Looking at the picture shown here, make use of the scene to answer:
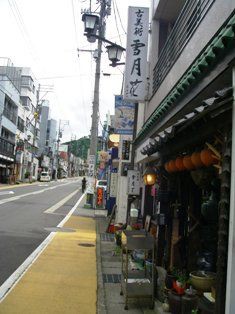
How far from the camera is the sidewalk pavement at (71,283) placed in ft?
23.6

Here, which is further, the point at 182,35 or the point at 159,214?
the point at 182,35

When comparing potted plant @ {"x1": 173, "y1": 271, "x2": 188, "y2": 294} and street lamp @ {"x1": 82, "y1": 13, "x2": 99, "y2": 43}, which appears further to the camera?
street lamp @ {"x1": 82, "y1": 13, "x2": 99, "y2": 43}

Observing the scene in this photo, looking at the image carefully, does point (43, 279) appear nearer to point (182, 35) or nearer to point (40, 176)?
point (182, 35)

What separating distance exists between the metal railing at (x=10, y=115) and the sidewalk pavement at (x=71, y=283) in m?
48.6

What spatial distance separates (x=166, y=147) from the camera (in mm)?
8148

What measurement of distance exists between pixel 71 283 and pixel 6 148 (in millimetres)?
55790

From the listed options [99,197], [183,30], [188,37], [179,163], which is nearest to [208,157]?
[179,163]

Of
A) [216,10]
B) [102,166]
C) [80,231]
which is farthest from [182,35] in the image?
[102,166]

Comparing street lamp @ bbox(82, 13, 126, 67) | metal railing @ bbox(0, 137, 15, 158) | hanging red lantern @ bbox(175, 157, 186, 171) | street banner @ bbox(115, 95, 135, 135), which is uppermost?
street lamp @ bbox(82, 13, 126, 67)

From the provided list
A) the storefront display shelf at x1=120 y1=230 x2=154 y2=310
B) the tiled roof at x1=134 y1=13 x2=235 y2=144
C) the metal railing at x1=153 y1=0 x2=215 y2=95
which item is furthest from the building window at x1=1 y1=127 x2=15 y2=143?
the storefront display shelf at x1=120 y1=230 x2=154 y2=310

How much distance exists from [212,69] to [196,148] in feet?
5.12

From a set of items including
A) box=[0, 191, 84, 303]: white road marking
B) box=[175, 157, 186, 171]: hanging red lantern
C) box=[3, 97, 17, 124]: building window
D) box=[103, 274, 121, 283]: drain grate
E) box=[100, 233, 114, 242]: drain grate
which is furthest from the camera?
box=[3, 97, 17, 124]: building window

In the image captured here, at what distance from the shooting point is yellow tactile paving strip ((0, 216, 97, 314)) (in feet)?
23.3

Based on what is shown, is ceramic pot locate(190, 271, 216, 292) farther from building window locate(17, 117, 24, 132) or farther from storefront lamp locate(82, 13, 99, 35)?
building window locate(17, 117, 24, 132)
